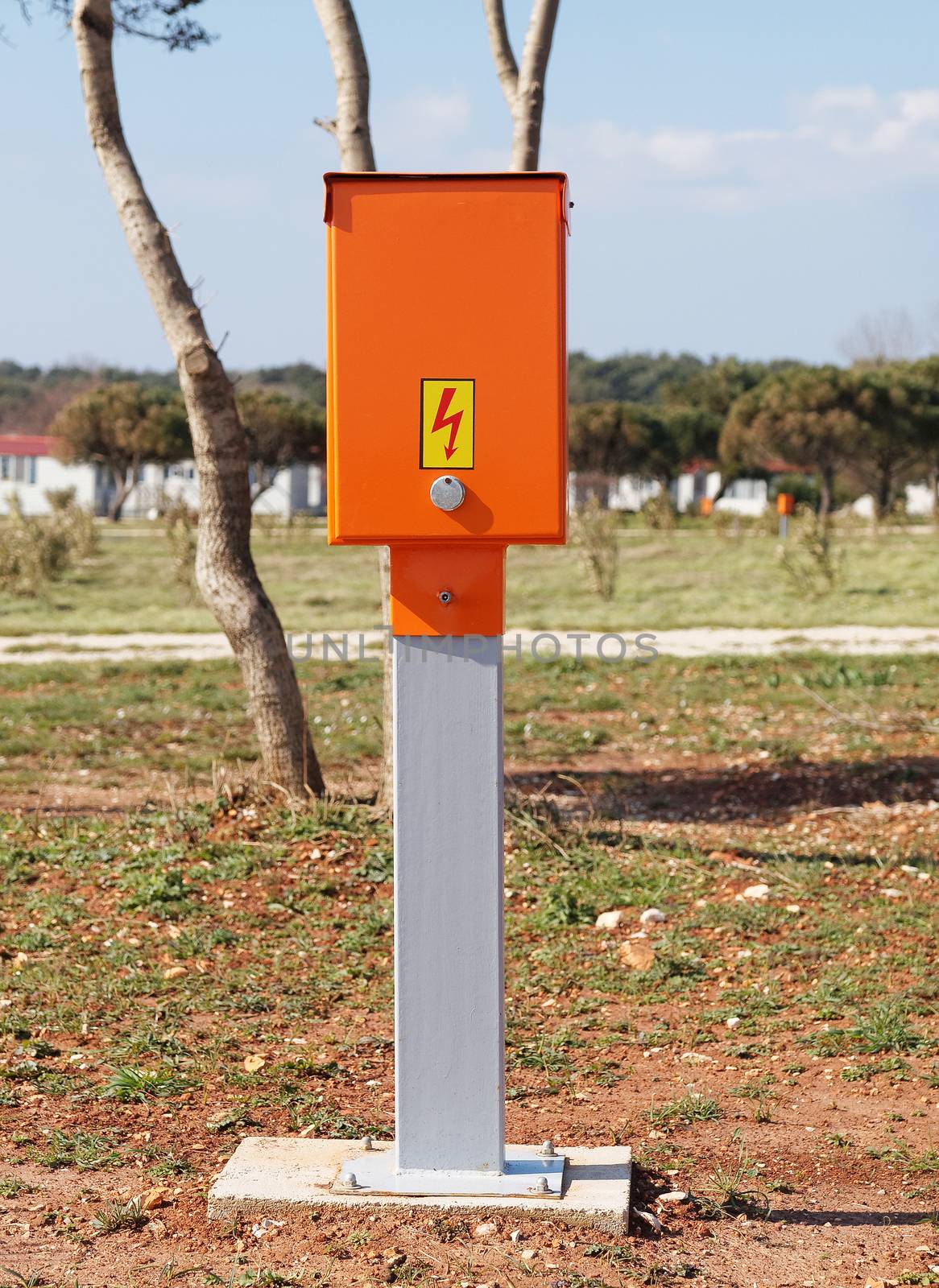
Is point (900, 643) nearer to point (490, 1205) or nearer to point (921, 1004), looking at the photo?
point (921, 1004)

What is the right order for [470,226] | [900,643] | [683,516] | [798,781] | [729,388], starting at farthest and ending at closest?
[729,388] < [683,516] < [900,643] < [798,781] < [470,226]

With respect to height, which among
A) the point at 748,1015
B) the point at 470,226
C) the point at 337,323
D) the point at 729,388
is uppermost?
the point at 729,388

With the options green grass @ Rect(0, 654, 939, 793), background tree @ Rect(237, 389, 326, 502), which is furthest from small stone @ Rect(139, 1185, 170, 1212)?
background tree @ Rect(237, 389, 326, 502)

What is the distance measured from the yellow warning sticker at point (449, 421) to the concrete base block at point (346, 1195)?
1455 millimetres

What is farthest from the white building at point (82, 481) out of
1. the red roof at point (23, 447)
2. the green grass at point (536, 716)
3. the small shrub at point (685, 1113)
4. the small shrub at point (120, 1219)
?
the small shrub at point (120, 1219)

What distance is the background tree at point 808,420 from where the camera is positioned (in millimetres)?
40875

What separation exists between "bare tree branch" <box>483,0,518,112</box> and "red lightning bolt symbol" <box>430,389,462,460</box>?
176 inches

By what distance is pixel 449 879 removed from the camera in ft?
9.42

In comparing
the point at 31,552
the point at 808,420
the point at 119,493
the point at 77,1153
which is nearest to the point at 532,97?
the point at 77,1153

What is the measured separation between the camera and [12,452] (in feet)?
197

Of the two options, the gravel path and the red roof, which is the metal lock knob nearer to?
the gravel path

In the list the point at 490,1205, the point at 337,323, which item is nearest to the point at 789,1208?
the point at 490,1205

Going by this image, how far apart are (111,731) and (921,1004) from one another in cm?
593

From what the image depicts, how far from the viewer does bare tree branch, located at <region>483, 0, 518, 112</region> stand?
6.84 m
